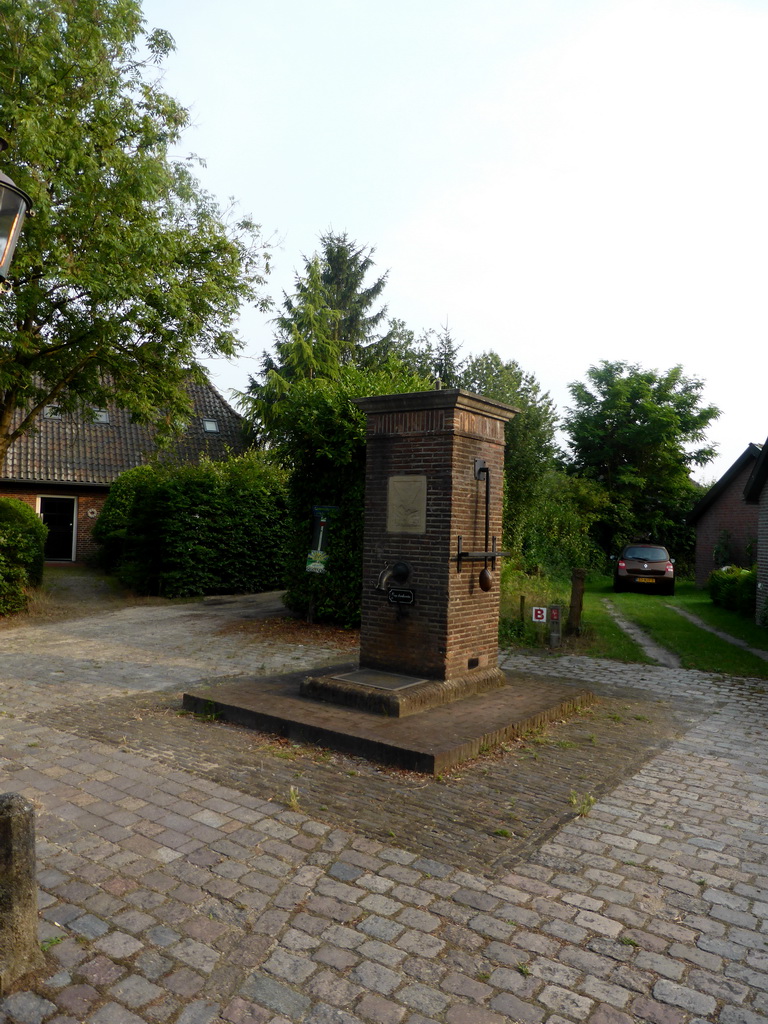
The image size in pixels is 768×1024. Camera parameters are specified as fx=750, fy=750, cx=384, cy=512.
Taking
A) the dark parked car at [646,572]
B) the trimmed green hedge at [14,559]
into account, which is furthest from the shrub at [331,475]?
the dark parked car at [646,572]

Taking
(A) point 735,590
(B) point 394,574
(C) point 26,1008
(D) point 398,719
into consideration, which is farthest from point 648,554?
(C) point 26,1008

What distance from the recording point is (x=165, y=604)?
55.3 feet

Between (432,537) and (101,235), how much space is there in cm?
821

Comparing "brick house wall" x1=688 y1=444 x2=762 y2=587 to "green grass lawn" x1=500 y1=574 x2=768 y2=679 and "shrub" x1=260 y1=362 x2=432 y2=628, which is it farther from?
"shrub" x1=260 y1=362 x2=432 y2=628

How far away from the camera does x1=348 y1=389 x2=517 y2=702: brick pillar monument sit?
7.55 m

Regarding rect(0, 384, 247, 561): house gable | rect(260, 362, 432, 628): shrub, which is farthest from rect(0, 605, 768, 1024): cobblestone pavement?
rect(0, 384, 247, 561): house gable

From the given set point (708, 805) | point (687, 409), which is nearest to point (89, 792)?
point (708, 805)

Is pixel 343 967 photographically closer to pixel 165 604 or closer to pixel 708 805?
pixel 708 805

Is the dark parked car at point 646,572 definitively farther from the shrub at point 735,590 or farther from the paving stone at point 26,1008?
the paving stone at point 26,1008

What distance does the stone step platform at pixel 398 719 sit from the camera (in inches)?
233

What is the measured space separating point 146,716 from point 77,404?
10248mm

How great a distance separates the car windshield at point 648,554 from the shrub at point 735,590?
2491mm

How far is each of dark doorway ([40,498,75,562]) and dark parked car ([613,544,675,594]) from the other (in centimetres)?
1804

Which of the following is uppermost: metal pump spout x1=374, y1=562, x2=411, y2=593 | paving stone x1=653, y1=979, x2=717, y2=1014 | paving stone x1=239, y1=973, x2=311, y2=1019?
metal pump spout x1=374, y1=562, x2=411, y2=593
